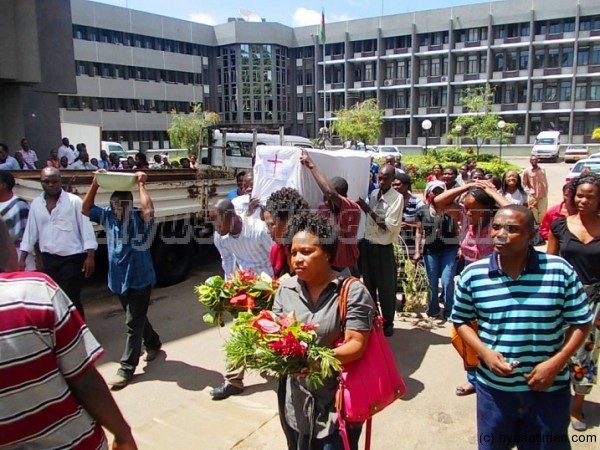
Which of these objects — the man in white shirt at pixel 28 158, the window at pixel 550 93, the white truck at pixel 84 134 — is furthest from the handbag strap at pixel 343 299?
the window at pixel 550 93

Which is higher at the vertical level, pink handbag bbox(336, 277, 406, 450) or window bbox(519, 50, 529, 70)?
window bbox(519, 50, 529, 70)

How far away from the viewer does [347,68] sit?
52031mm

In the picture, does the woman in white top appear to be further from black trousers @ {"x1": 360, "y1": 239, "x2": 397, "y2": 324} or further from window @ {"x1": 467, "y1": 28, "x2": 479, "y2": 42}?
window @ {"x1": 467, "y1": 28, "x2": 479, "y2": 42}

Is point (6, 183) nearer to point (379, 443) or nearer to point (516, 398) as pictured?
point (379, 443)

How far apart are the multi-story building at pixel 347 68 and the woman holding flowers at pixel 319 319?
139 feet

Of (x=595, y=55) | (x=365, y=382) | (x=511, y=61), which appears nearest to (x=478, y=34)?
(x=511, y=61)

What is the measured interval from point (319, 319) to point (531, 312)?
95 centimetres

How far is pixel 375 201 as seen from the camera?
17.3ft

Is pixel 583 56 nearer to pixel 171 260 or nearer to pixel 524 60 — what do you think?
pixel 524 60

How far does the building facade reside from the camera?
142 ft

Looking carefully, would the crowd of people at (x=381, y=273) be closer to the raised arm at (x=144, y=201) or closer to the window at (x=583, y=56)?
the raised arm at (x=144, y=201)

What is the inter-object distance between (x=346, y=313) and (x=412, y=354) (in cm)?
285

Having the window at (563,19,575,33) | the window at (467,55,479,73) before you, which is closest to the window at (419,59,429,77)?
the window at (467,55,479,73)

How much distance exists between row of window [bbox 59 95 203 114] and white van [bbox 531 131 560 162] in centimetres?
3051
